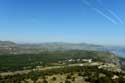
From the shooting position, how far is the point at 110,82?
21.3m

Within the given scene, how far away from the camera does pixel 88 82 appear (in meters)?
22.8

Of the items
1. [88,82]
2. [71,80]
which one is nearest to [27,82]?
[71,80]

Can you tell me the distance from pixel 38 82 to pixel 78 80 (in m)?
4.54

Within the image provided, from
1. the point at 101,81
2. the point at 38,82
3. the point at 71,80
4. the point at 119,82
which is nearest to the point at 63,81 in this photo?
the point at 71,80

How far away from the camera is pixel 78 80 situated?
78.6ft

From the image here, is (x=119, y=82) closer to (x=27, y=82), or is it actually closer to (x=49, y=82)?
(x=49, y=82)

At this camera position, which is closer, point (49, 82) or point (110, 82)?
point (110, 82)

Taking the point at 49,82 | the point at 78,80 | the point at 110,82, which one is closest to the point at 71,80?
the point at 78,80

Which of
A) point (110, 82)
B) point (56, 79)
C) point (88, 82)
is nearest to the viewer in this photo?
point (110, 82)

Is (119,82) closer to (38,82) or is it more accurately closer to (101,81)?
(101,81)

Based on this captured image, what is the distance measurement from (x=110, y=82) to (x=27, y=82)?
30.5ft

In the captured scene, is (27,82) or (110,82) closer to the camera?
(110,82)

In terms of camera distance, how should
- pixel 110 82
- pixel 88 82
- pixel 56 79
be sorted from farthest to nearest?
pixel 56 79 → pixel 88 82 → pixel 110 82

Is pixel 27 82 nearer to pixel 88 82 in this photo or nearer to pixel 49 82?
pixel 49 82
